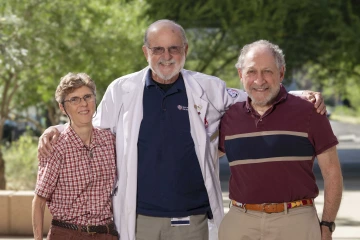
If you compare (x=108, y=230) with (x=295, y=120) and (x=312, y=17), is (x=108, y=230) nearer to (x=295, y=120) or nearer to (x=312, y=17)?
(x=295, y=120)

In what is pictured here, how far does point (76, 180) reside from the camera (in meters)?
4.77

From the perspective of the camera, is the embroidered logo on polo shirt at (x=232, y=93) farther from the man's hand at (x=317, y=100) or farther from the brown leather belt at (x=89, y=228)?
the brown leather belt at (x=89, y=228)

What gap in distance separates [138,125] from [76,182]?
533 mm

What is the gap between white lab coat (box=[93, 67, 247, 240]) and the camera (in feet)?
16.2

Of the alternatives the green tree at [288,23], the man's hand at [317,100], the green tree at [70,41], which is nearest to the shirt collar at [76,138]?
the man's hand at [317,100]

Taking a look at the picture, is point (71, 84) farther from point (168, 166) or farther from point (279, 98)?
point (279, 98)

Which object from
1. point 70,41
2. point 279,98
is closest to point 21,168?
point 70,41

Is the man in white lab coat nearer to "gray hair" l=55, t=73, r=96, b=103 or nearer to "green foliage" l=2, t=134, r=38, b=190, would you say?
"gray hair" l=55, t=73, r=96, b=103

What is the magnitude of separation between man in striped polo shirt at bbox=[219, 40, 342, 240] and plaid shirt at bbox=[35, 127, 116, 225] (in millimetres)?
736

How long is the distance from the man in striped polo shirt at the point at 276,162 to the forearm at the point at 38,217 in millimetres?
1045

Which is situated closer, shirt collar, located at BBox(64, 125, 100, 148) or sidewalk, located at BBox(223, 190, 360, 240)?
shirt collar, located at BBox(64, 125, 100, 148)

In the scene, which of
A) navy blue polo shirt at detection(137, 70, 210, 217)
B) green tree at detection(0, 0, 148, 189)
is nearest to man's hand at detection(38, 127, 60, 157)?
navy blue polo shirt at detection(137, 70, 210, 217)

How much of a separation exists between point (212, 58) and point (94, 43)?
628cm

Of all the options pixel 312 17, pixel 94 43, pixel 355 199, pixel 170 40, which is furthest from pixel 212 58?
pixel 170 40
